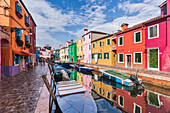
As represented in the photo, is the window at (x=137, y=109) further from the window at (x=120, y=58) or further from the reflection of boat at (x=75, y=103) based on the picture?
the window at (x=120, y=58)

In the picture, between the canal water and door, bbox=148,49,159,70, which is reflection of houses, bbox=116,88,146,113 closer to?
the canal water

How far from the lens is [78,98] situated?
166 inches

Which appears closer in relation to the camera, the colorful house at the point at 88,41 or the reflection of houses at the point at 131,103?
the reflection of houses at the point at 131,103

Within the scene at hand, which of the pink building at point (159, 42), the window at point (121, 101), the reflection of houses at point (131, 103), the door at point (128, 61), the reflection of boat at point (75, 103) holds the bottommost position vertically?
the window at point (121, 101)

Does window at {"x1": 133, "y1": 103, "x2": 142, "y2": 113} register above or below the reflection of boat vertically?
below

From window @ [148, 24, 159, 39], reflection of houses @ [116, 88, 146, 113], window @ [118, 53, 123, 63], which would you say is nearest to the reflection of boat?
reflection of houses @ [116, 88, 146, 113]

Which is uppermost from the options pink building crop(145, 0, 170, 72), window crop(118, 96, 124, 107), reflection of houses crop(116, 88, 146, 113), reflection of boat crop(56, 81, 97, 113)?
pink building crop(145, 0, 170, 72)

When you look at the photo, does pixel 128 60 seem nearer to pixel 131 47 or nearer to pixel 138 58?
pixel 138 58

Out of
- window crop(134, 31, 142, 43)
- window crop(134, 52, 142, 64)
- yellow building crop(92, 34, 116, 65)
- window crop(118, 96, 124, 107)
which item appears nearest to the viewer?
window crop(118, 96, 124, 107)

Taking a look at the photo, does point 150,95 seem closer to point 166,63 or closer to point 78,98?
point 166,63

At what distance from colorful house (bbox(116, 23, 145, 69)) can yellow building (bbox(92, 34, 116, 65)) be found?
5.64ft

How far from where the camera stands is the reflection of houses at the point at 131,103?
5.43 metres

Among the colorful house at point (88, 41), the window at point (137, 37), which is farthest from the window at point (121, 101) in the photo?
the colorful house at point (88, 41)

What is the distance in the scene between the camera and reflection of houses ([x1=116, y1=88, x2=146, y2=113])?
5426 millimetres
